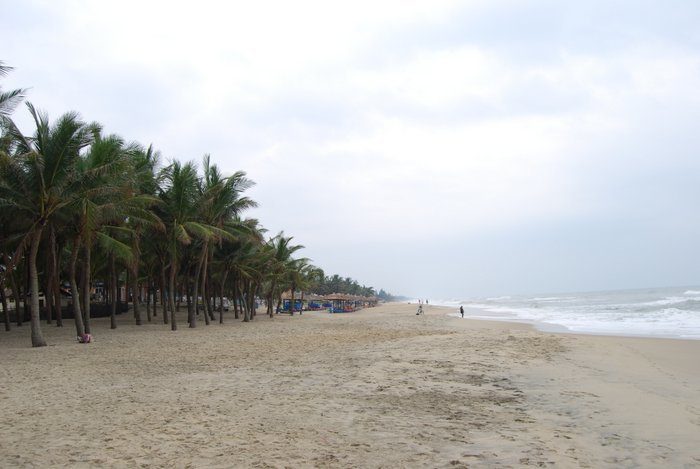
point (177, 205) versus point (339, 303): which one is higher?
point (177, 205)

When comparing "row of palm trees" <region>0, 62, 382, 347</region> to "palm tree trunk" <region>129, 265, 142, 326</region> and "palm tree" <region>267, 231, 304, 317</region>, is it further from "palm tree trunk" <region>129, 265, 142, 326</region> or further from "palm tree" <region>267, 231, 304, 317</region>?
"palm tree" <region>267, 231, 304, 317</region>

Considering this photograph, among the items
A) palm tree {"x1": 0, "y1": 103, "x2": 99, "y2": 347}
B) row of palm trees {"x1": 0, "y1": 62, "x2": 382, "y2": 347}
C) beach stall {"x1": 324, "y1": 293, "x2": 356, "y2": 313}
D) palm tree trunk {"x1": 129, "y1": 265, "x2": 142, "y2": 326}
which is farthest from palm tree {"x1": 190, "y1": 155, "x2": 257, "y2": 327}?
beach stall {"x1": 324, "y1": 293, "x2": 356, "y2": 313}

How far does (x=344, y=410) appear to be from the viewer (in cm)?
647

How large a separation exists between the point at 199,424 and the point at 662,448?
516cm

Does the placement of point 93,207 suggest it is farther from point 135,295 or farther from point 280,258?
point 280,258

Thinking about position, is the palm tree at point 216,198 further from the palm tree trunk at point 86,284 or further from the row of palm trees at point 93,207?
the palm tree trunk at point 86,284

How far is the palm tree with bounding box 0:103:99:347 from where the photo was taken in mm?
13203

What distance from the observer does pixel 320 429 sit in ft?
18.2

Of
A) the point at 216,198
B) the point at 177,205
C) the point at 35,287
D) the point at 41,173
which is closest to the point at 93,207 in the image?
the point at 41,173

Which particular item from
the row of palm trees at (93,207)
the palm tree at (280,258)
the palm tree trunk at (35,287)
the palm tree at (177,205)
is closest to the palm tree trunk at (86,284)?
the row of palm trees at (93,207)

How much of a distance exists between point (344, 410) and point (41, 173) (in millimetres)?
11443

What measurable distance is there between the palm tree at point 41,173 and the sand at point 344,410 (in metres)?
3.49

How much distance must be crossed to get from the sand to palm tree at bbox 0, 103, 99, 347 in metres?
3.49

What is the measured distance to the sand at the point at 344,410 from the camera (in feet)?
15.5
